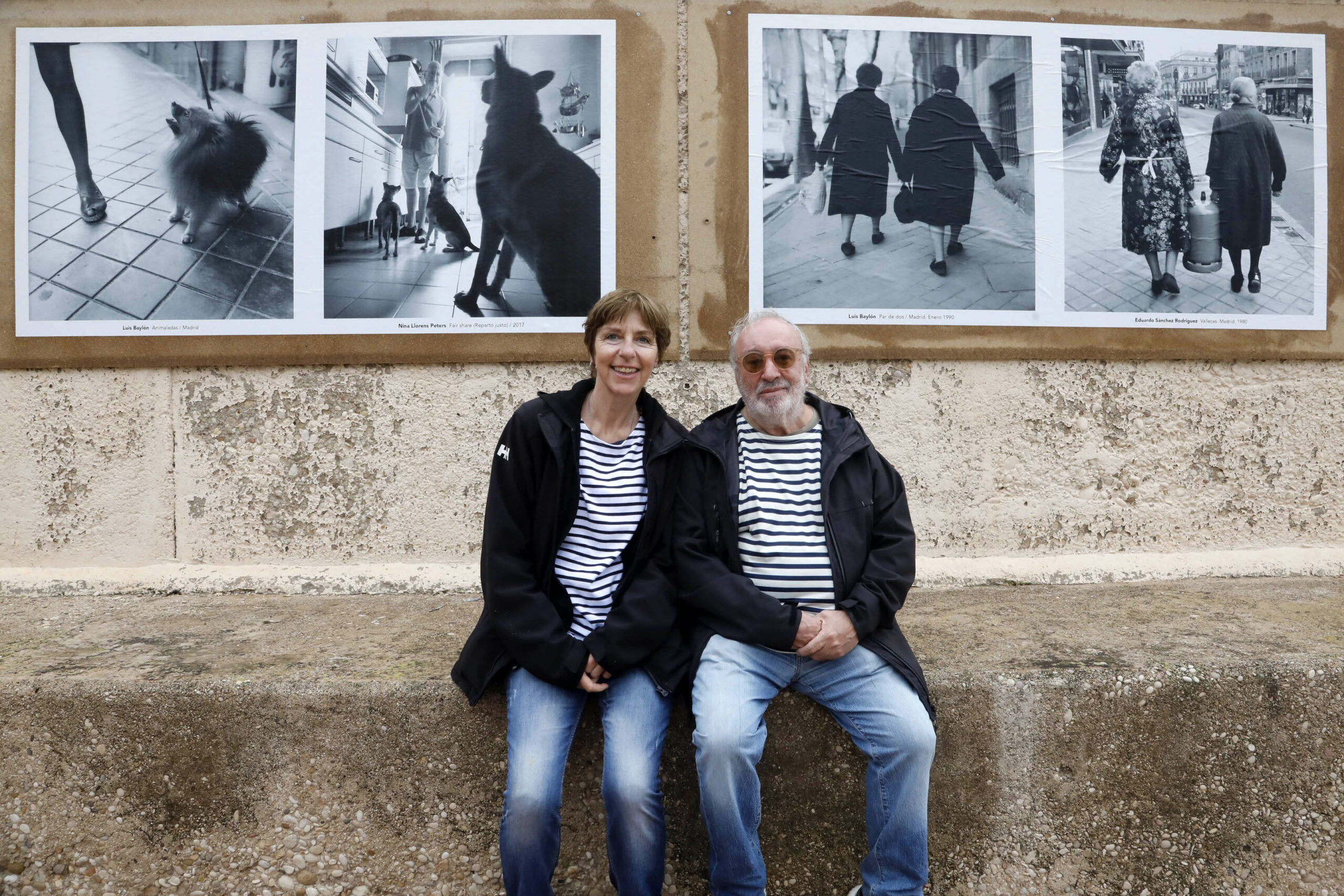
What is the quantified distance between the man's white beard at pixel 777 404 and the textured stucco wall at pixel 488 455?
41.2 inches

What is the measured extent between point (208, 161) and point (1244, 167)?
173 inches

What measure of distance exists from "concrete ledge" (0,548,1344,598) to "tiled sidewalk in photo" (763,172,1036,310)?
1.11 m

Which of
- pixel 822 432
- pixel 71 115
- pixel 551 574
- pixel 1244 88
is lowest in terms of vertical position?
→ pixel 551 574

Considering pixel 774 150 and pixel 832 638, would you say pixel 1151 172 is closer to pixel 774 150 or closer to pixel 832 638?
pixel 774 150

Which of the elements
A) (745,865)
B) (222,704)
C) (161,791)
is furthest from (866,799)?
(161,791)

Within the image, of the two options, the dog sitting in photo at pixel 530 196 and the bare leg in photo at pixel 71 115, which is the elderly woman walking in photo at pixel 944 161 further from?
the bare leg in photo at pixel 71 115

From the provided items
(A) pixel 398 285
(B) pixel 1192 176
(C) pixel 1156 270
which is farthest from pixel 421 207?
(B) pixel 1192 176

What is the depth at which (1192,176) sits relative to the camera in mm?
3592

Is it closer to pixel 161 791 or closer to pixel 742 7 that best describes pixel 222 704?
pixel 161 791

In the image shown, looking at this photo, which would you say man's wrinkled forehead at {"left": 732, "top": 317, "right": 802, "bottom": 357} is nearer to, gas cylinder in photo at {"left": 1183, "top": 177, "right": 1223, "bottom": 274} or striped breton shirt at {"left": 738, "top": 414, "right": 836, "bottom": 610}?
striped breton shirt at {"left": 738, "top": 414, "right": 836, "bottom": 610}

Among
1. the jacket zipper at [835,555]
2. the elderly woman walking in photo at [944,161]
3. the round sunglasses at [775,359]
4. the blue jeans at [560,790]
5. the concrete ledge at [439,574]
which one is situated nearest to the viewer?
the blue jeans at [560,790]

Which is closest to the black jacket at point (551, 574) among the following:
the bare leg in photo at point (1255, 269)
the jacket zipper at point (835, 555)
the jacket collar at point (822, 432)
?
the jacket collar at point (822, 432)

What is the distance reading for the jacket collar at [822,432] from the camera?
2.40 metres

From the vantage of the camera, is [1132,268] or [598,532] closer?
[598,532]
